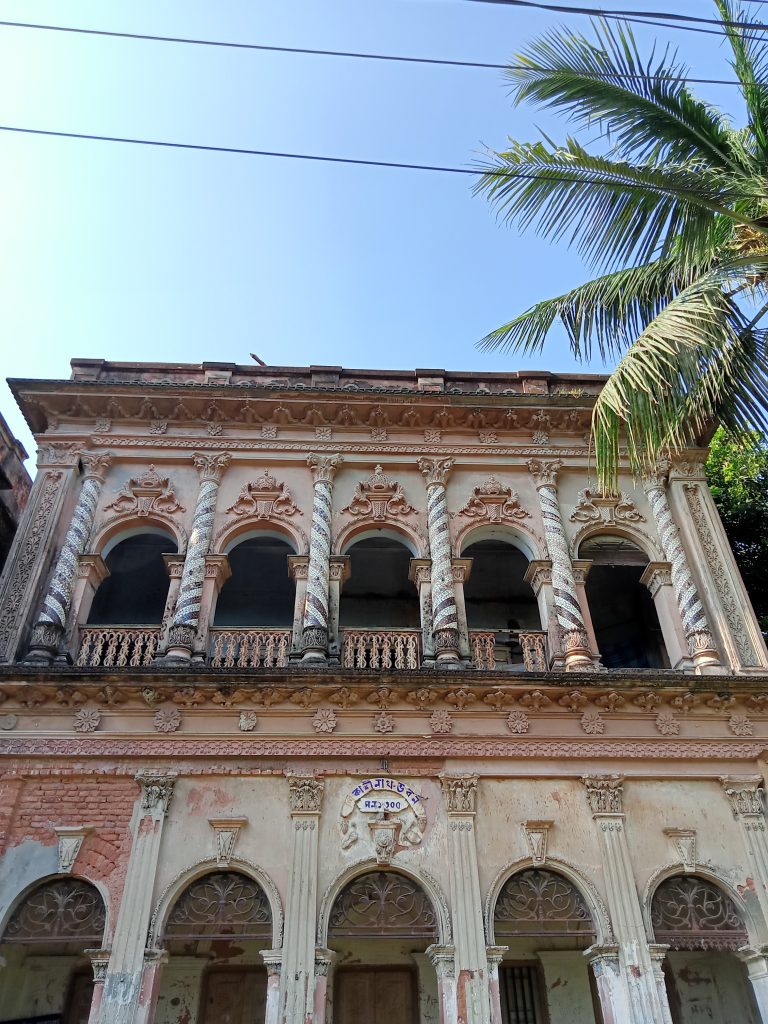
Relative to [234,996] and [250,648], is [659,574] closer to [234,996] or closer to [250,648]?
[250,648]

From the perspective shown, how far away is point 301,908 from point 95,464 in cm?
674

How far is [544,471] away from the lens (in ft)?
39.3

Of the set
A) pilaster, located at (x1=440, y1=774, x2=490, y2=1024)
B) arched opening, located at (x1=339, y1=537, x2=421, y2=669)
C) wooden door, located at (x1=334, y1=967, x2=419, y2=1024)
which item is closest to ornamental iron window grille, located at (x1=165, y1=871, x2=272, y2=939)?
pilaster, located at (x1=440, y1=774, x2=490, y2=1024)

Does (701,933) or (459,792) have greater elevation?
(459,792)

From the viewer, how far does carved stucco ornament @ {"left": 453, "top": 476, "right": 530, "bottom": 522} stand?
11.6 metres

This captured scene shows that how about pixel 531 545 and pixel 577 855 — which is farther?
pixel 531 545

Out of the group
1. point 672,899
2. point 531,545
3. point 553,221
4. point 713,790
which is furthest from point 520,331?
point 672,899

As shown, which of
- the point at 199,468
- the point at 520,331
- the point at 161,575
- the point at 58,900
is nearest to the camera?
the point at 58,900

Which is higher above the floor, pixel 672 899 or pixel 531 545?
pixel 531 545

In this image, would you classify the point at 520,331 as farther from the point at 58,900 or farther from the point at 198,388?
the point at 58,900

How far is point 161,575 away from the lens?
13.2m

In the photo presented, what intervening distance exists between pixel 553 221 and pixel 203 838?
7697 mm

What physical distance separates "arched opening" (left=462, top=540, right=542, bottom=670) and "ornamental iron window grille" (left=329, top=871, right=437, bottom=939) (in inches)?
184

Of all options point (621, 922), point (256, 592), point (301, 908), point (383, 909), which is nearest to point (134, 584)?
point (256, 592)
